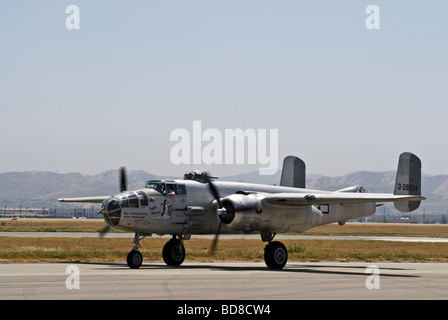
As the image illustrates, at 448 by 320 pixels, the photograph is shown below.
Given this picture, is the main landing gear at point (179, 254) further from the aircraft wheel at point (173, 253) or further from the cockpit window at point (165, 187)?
the cockpit window at point (165, 187)

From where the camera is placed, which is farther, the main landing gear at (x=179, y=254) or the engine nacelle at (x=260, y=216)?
the engine nacelle at (x=260, y=216)

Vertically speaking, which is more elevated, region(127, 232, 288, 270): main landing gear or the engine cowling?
the engine cowling

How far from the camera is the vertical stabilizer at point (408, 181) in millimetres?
40094

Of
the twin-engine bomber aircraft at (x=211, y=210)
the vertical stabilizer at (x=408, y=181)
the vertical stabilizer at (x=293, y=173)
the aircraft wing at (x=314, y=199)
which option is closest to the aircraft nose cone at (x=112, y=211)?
the twin-engine bomber aircraft at (x=211, y=210)

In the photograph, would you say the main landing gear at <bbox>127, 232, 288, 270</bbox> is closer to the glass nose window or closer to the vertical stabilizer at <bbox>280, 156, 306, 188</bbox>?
the glass nose window

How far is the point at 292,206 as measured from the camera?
1367 inches

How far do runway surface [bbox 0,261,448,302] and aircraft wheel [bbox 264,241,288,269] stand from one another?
2.57m

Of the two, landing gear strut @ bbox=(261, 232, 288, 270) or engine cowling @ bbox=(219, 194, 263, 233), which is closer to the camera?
engine cowling @ bbox=(219, 194, 263, 233)

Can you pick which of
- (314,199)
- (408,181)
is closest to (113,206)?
(314,199)

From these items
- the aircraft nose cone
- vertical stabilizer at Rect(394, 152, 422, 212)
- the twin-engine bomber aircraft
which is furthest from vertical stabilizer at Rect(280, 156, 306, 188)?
the aircraft nose cone

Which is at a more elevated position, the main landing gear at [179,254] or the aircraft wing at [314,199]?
the aircraft wing at [314,199]

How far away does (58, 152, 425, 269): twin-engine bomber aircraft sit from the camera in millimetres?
31844
